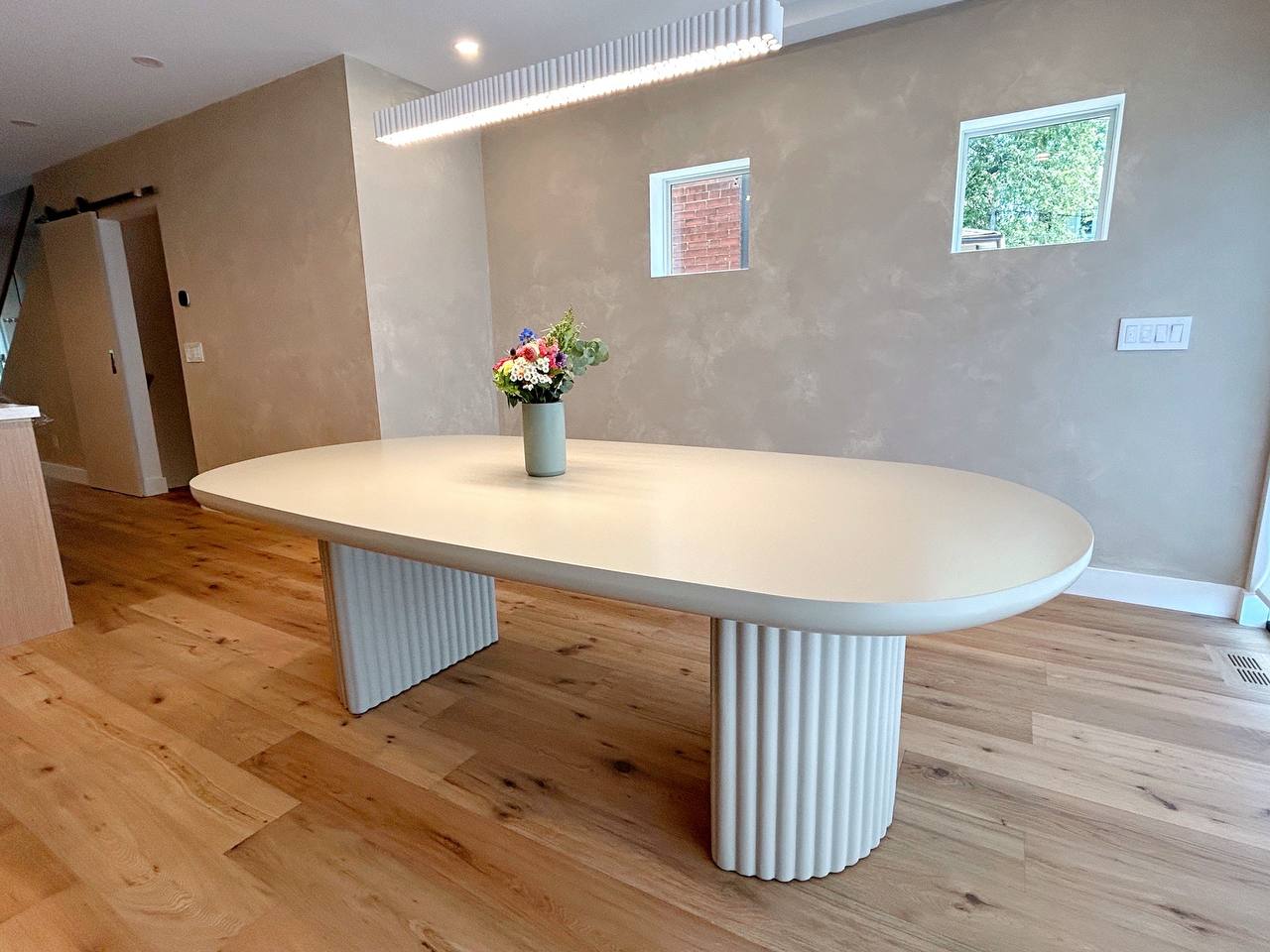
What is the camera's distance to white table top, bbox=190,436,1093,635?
2.73 feet

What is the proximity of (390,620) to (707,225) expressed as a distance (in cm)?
257

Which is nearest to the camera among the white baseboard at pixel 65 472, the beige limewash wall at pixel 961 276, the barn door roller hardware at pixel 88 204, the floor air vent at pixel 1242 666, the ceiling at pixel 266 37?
the floor air vent at pixel 1242 666

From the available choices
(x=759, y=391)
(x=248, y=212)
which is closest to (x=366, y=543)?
(x=759, y=391)

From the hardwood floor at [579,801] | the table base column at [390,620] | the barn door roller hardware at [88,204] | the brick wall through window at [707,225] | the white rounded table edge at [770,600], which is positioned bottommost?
the hardwood floor at [579,801]

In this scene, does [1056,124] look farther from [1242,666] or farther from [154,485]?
[154,485]

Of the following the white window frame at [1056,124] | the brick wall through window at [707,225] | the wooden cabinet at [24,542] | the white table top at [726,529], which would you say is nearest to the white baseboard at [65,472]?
the wooden cabinet at [24,542]

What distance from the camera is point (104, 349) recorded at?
4730mm

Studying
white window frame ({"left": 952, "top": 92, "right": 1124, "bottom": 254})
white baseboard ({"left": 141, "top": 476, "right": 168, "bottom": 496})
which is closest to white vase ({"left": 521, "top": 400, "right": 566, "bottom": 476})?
white window frame ({"left": 952, "top": 92, "right": 1124, "bottom": 254})

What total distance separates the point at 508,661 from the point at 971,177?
281cm

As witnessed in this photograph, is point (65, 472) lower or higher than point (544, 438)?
lower

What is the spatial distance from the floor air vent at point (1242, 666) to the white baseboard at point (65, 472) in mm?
7657

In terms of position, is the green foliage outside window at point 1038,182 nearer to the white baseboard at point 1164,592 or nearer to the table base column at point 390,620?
the white baseboard at point 1164,592

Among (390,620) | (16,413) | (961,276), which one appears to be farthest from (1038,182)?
(16,413)

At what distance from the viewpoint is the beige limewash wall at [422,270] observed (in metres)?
3.36
